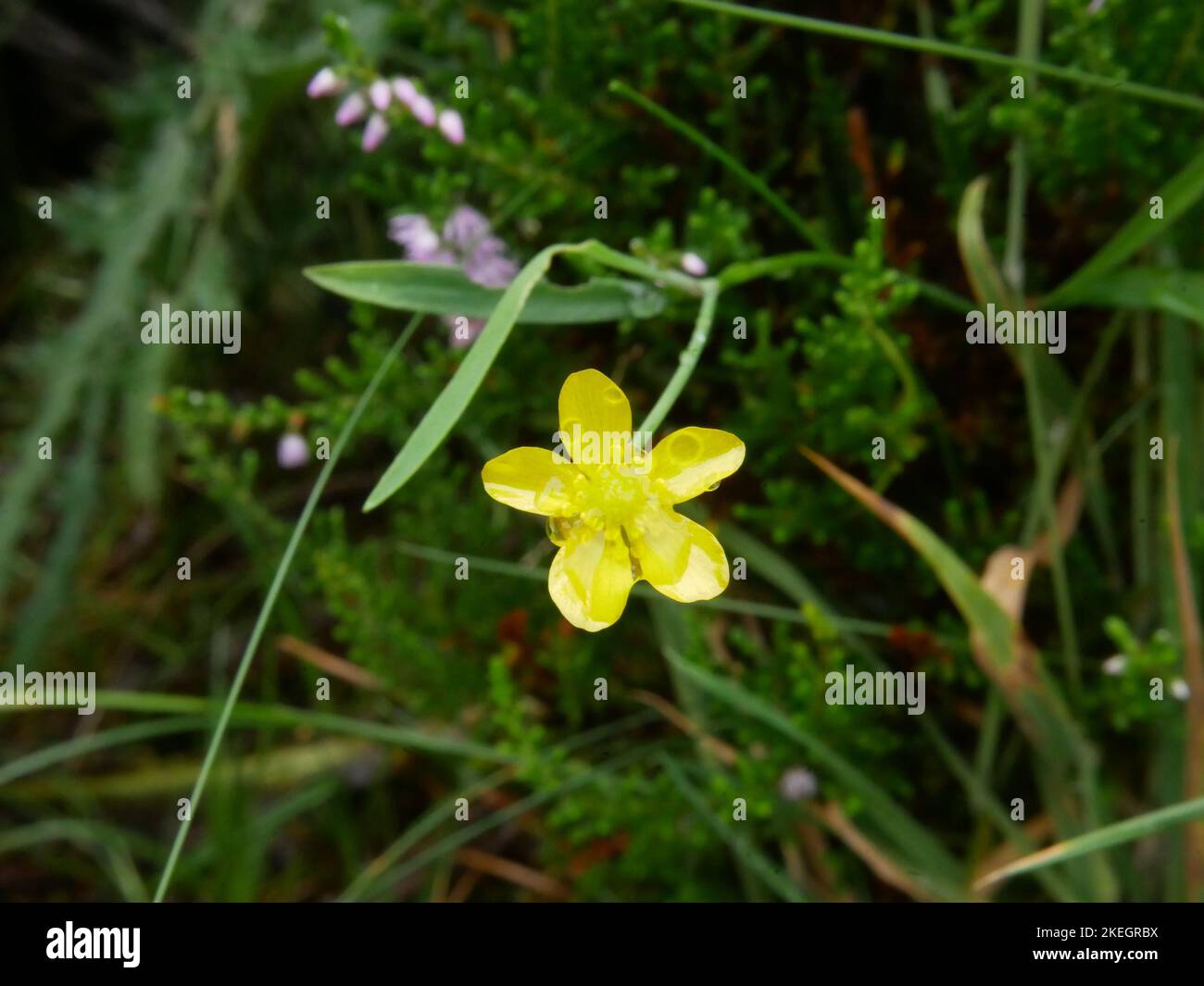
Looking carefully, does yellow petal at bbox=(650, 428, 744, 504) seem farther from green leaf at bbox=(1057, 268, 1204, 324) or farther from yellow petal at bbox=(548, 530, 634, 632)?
green leaf at bbox=(1057, 268, 1204, 324)

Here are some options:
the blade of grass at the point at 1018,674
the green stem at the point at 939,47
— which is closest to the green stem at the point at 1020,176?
the green stem at the point at 939,47

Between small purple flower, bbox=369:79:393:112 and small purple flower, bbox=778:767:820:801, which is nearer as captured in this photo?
small purple flower, bbox=369:79:393:112

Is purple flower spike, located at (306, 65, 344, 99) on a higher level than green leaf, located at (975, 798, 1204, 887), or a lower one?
higher

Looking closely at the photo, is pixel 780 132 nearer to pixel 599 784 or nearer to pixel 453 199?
pixel 453 199

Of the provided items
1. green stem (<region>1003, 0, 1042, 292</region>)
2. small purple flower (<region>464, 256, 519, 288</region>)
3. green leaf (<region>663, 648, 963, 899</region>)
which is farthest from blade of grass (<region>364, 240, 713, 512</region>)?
green stem (<region>1003, 0, 1042, 292</region>)

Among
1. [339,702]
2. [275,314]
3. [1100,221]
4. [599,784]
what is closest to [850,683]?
[599,784]

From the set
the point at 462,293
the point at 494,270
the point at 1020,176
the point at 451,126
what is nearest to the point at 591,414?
the point at 462,293

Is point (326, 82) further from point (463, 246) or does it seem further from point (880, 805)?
point (880, 805)

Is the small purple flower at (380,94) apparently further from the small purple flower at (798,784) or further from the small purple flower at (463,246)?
the small purple flower at (798,784)
